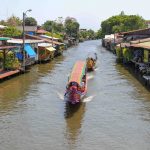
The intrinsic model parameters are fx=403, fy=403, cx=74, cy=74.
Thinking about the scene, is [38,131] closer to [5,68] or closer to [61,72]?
[5,68]

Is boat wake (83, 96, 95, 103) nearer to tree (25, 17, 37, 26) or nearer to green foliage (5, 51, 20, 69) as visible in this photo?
green foliage (5, 51, 20, 69)

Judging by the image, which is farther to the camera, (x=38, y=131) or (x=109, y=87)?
(x=109, y=87)

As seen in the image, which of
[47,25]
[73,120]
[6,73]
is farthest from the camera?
[47,25]

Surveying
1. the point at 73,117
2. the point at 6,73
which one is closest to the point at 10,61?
the point at 6,73

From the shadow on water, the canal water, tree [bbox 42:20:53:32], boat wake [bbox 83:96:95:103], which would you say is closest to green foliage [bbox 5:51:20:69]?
the canal water

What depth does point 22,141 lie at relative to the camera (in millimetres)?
18734

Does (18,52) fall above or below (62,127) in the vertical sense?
above

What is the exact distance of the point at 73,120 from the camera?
2275 cm

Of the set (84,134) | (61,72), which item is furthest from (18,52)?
(84,134)

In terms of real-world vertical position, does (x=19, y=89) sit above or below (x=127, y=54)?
below

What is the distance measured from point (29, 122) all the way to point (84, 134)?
362 centimetres

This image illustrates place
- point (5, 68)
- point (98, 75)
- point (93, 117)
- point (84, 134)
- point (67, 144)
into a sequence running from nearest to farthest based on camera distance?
1. point (67, 144)
2. point (84, 134)
3. point (93, 117)
4. point (5, 68)
5. point (98, 75)

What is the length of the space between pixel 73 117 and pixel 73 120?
25.5 inches

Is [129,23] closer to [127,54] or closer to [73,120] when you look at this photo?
[127,54]
